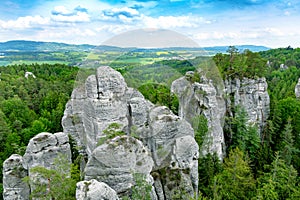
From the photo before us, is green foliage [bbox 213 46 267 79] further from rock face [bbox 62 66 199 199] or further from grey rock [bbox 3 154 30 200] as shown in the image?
grey rock [bbox 3 154 30 200]

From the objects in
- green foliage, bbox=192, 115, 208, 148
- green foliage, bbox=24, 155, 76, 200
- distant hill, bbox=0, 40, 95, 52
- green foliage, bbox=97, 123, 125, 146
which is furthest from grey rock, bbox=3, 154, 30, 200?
distant hill, bbox=0, 40, 95, 52

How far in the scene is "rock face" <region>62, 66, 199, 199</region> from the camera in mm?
13359

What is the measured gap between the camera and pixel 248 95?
93.0ft

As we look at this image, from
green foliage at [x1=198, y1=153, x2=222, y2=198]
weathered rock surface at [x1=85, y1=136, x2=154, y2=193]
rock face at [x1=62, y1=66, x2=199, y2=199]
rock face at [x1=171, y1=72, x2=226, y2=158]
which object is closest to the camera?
weathered rock surface at [x1=85, y1=136, x2=154, y2=193]

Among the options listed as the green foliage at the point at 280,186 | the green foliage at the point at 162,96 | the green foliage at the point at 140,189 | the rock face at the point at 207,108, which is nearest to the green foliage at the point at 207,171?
the rock face at the point at 207,108

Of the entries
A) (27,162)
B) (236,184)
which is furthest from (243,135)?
(27,162)

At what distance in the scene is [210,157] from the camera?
22.8 m

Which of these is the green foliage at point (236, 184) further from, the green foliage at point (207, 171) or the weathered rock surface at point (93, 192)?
the weathered rock surface at point (93, 192)

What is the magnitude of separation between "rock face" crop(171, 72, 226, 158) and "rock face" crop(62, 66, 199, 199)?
284 inches

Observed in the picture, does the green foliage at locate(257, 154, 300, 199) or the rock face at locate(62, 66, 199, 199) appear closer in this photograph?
the rock face at locate(62, 66, 199, 199)

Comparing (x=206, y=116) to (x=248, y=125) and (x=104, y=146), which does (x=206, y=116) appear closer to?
(x=248, y=125)

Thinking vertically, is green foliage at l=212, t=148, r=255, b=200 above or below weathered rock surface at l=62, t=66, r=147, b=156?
below

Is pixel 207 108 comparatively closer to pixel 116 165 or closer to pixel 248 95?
pixel 248 95

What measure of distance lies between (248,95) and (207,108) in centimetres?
642
